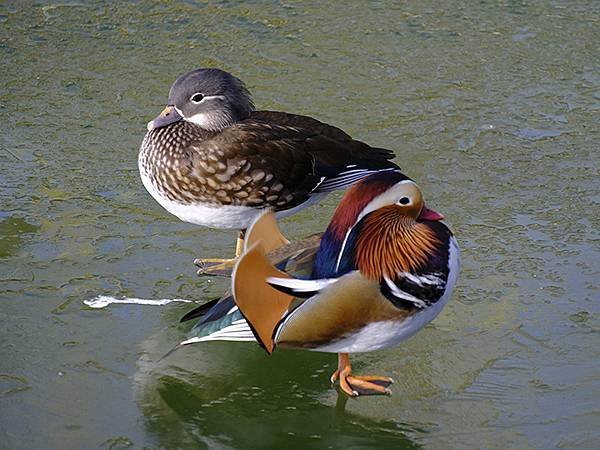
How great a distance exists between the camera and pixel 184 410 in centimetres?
343

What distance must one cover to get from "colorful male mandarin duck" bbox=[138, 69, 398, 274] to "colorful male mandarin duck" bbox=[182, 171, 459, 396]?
0.84 m

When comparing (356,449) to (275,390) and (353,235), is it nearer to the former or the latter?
(275,390)

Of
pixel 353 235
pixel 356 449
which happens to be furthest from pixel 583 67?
pixel 356 449

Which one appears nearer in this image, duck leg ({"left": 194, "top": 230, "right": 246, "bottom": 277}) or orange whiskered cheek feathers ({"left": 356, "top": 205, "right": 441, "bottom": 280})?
orange whiskered cheek feathers ({"left": 356, "top": 205, "right": 441, "bottom": 280})

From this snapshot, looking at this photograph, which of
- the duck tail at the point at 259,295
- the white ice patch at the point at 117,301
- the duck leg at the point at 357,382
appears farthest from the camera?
the white ice patch at the point at 117,301

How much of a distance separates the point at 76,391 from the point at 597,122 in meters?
3.37

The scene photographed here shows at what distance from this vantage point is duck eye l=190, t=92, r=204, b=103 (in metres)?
4.61

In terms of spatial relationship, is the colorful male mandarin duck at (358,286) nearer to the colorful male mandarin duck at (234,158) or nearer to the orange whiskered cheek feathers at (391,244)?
the orange whiskered cheek feathers at (391,244)

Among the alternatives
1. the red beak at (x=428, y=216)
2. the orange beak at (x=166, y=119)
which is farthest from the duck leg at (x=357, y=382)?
the orange beak at (x=166, y=119)

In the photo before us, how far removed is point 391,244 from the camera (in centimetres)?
348

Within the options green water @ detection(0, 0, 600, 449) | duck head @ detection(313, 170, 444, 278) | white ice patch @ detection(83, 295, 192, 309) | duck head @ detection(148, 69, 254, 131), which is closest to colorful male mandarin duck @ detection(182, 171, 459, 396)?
duck head @ detection(313, 170, 444, 278)

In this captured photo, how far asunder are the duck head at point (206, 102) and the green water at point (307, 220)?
1.63 feet

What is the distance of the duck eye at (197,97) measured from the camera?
4605 mm

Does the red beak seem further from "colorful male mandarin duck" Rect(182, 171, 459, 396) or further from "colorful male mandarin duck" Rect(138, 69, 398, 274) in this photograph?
"colorful male mandarin duck" Rect(138, 69, 398, 274)
